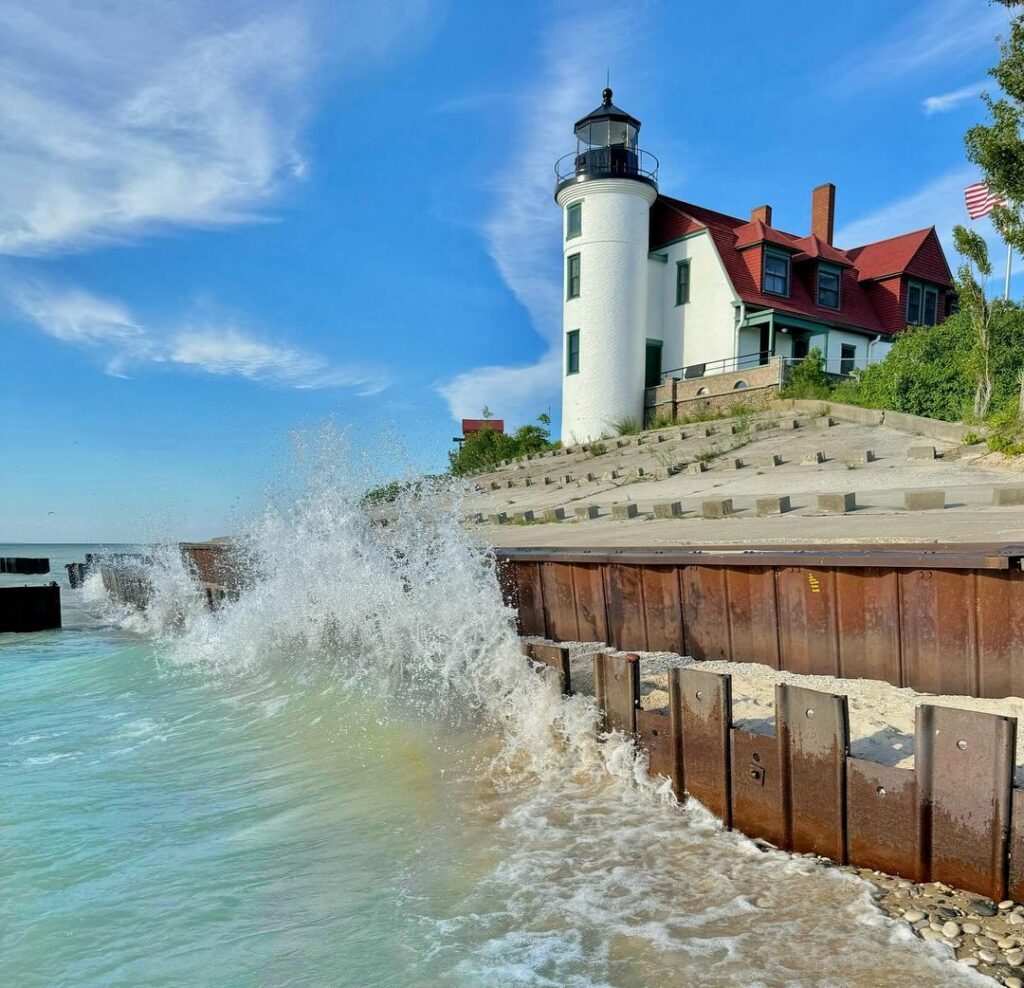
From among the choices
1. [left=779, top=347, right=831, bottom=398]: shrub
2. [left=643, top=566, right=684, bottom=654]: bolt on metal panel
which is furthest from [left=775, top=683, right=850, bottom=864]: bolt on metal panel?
[left=779, top=347, right=831, bottom=398]: shrub

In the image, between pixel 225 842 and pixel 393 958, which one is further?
pixel 225 842

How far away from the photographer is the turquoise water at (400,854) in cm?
340

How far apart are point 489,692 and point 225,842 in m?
Answer: 2.75

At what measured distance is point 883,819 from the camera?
3.81 meters

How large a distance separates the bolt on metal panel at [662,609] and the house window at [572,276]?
2667 cm

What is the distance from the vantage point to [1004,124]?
1467 centimetres

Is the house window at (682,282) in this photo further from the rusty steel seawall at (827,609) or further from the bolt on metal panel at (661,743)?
the bolt on metal panel at (661,743)

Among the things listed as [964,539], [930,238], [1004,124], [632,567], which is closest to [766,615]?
[632,567]

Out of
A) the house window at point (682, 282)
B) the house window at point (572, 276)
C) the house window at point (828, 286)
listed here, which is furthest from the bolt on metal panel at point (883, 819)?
the house window at point (828, 286)

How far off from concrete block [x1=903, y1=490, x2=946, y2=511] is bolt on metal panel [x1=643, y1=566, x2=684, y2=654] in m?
5.09

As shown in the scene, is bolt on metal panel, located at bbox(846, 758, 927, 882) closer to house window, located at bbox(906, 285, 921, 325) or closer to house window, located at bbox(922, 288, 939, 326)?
house window, located at bbox(906, 285, 921, 325)

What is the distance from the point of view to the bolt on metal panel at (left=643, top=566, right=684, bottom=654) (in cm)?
697

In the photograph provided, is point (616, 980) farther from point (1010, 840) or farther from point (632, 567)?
point (632, 567)

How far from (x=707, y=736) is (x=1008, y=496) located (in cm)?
741
